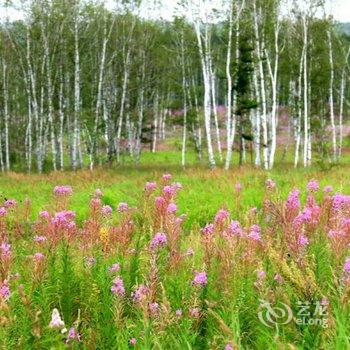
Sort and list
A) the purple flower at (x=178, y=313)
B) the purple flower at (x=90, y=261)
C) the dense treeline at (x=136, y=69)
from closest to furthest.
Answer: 1. the purple flower at (x=178, y=313)
2. the purple flower at (x=90, y=261)
3. the dense treeline at (x=136, y=69)

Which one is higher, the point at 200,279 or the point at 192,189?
the point at 200,279

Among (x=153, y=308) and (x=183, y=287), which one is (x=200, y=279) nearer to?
(x=183, y=287)

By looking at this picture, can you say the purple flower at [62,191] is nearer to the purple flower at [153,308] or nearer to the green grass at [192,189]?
the purple flower at [153,308]

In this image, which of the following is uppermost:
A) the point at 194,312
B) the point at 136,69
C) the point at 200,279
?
the point at 136,69

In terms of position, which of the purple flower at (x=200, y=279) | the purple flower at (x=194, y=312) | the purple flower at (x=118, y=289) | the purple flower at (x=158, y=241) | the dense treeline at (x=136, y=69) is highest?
the dense treeline at (x=136, y=69)

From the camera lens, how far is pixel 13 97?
35438 millimetres

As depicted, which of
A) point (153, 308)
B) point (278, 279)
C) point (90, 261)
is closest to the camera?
point (153, 308)

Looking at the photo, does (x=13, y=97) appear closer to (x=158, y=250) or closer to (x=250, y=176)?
(x=250, y=176)

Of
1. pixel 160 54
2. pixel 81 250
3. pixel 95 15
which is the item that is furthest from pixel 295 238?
pixel 160 54

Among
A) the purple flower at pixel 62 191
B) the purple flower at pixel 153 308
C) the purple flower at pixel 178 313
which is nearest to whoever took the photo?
the purple flower at pixel 153 308

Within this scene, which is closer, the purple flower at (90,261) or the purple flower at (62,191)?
the purple flower at (90,261)

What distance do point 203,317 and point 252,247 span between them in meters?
0.60

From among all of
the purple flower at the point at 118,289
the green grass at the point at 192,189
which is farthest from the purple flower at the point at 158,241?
the green grass at the point at 192,189

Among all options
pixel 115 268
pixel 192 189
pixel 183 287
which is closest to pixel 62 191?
pixel 115 268
